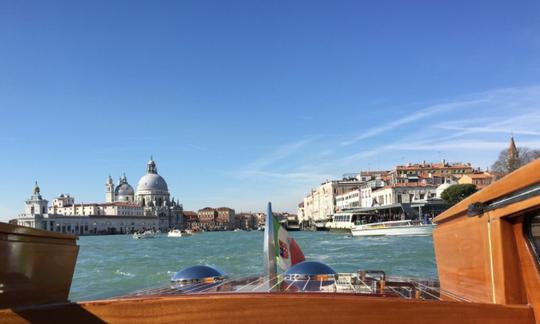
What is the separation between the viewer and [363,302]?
2.27 m

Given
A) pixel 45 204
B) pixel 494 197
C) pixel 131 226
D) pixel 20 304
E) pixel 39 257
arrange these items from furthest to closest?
pixel 131 226
pixel 45 204
pixel 39 257
pixel 20 304
pixel 494 197

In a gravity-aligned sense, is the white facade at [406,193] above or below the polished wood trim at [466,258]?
above

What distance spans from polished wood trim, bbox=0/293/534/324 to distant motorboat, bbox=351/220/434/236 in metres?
52.8

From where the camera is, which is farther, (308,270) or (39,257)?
(308,270)

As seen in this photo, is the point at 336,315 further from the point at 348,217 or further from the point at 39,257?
the point at 348,217

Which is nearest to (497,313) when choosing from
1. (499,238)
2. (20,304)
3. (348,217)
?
(499,238)

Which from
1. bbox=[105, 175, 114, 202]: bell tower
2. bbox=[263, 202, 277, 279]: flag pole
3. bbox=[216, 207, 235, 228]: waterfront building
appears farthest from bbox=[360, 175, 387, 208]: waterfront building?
bbox=[105, 175, 114, 202]: bell tower

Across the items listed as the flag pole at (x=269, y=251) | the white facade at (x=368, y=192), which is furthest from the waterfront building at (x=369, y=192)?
the flag pole at (x=269, y=251)

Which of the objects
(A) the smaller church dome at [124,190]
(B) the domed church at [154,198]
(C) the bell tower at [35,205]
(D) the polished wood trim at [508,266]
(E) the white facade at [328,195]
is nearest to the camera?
(D) the polished wood trim at [508,266]

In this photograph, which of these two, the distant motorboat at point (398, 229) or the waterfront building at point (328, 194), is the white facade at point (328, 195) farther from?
the distant motorboat at point (398, 229)

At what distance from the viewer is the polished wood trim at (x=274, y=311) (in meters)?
2.22

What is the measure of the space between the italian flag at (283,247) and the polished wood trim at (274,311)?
22.9ft

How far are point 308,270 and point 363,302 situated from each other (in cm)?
397

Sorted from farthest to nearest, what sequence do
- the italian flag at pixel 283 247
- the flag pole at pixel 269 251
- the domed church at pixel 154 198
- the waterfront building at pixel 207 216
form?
the waterfront building at pixel 207 216 < the domed church at pixel 154 198 < the italian flag at pixel 283 247 < the flag pole at pixel 269 251
